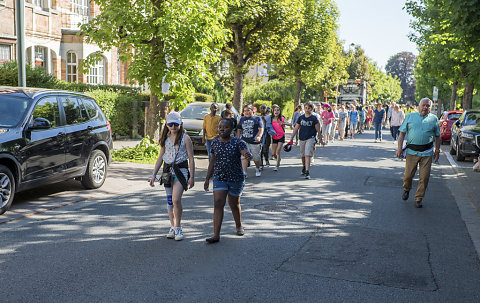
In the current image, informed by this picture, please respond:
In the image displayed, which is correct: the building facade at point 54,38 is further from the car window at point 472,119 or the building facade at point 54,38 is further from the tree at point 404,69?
the tree at point 404,69

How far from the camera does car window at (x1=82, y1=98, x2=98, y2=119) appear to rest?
10.1 meters

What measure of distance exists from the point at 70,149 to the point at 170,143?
329cm

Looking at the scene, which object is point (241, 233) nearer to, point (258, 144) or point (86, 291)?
point (86, 291)

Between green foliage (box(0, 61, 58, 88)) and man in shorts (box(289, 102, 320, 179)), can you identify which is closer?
man in shorts (box(289, 102, 320, 179))

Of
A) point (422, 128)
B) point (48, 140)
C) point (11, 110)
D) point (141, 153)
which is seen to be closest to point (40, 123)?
point (48, 140)

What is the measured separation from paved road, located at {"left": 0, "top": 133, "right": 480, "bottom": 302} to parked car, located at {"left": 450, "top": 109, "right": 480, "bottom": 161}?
732 cm

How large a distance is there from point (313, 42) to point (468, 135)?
16.3 meters

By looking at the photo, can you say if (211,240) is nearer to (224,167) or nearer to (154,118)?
(224,167)

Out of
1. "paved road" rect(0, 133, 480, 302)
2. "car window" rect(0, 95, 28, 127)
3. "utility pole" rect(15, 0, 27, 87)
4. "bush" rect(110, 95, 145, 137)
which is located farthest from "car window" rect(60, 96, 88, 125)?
"bush" rect(110, 95, 145, 137)

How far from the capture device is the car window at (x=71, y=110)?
9416 mm

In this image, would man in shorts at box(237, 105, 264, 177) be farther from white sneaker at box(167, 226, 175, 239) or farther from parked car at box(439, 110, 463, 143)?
parked car at box(439, 110, 463, 143)

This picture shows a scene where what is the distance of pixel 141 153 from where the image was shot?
1479 centimetres

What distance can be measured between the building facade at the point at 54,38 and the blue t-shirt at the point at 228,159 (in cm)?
1754

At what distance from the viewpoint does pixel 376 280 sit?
5.24 metres
